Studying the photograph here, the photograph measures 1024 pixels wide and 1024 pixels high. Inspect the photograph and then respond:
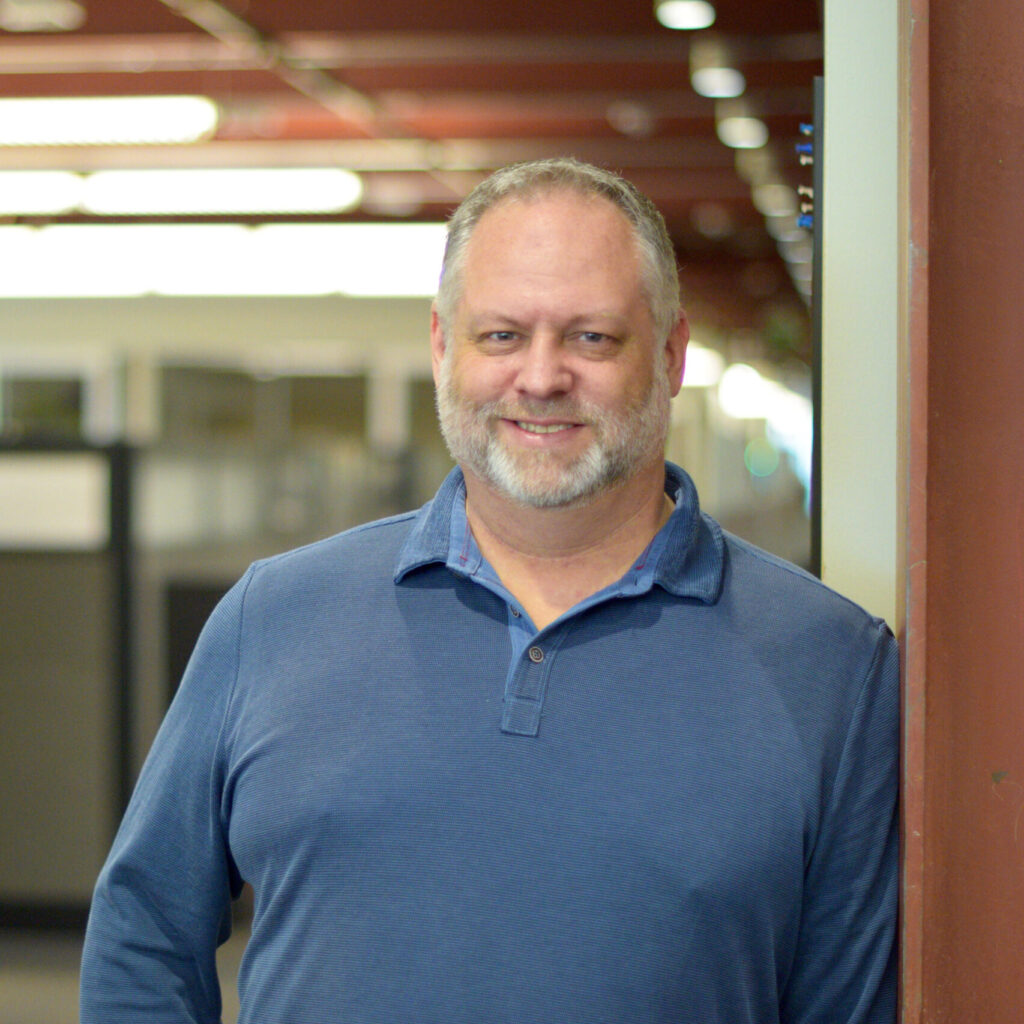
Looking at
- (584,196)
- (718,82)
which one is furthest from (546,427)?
(718,82)

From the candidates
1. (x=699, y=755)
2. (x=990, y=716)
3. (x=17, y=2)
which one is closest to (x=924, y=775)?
(x=990, y=716)

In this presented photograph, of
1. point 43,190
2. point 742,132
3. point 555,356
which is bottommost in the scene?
point 555,356

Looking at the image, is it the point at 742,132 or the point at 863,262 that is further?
the point at 742,132

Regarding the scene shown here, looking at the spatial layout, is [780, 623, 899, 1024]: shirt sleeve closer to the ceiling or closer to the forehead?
the forehead

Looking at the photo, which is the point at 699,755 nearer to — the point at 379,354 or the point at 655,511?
the point at 655,511

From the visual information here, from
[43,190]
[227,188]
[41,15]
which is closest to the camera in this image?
[43,190]

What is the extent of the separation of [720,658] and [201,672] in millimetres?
552

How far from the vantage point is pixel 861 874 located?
1222mm

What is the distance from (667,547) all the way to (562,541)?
0.11 meters

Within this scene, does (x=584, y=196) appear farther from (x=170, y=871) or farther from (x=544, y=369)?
(x=170, y=871)

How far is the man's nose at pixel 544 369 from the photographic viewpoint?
50.3 inches

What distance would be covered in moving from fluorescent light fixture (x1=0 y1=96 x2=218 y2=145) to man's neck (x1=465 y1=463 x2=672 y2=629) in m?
3.30

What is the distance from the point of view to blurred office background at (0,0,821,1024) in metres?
3.57

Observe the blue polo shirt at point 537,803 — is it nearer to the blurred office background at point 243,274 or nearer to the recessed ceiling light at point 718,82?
the blurred office background at point 243,274
